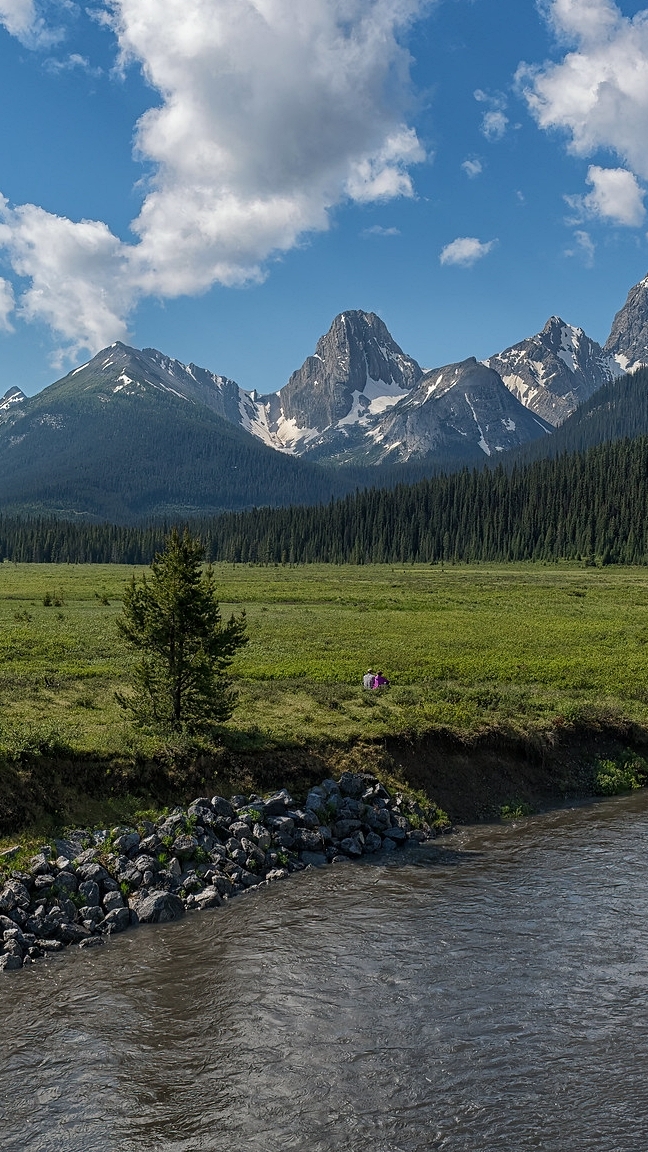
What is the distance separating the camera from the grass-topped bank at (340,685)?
2509 centimetres

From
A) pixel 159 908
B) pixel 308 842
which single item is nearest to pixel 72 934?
pixel 159 908

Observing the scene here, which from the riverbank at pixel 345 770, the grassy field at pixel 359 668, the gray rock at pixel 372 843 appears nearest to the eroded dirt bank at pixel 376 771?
the riverbank at pixel 345 770

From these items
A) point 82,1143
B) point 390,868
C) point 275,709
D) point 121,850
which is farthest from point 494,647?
point 82,1143

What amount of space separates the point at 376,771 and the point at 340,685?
9.24 m

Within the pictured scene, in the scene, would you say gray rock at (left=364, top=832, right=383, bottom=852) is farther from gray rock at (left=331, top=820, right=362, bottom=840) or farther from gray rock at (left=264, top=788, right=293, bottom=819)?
gray rock at (left=264, top=788, right=293, bottom=819)

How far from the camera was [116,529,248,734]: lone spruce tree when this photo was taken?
26.5 m

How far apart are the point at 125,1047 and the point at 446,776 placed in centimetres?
1582

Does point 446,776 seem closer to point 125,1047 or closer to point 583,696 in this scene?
point 583,696

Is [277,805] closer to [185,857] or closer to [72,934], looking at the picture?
[185,857]

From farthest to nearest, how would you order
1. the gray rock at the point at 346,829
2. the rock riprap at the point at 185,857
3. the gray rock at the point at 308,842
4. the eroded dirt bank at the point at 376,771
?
the gray rock at the point at 346,829, the eroded dirt bank at the point at 376,771, the gray rock at the point at 308,842, the rock riprap at the point at 185,857

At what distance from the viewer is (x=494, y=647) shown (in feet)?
152

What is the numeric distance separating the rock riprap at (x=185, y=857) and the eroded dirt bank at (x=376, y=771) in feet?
4.18

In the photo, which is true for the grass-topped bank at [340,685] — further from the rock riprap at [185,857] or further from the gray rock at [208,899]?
the gray rock at [208,899]

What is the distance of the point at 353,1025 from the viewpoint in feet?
46.0
